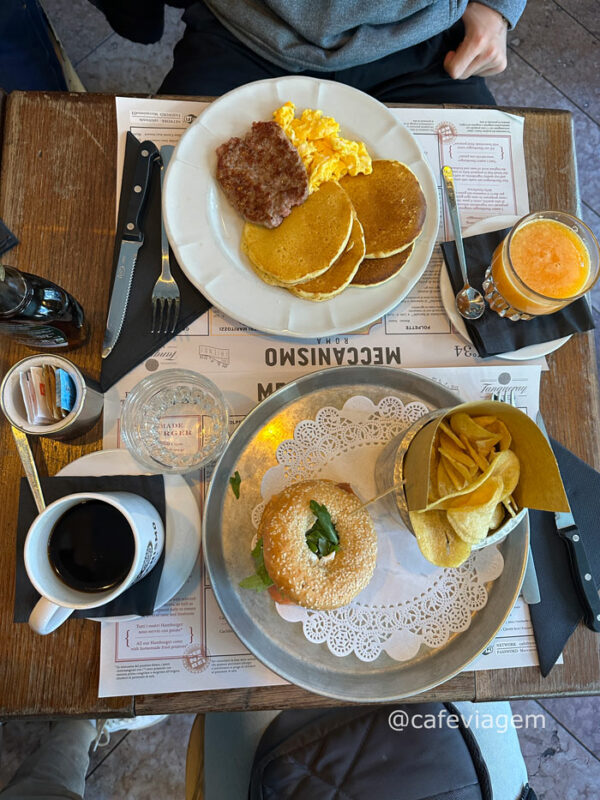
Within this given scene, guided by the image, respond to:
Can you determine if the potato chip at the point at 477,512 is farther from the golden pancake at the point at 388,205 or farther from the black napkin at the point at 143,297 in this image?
the black napkin at the point at 143,297

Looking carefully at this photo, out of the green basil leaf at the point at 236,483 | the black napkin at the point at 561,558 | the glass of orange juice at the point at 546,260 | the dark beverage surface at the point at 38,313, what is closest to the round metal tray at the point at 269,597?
the green basil leaf at the point at 236,483

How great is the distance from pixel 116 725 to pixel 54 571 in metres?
1.28

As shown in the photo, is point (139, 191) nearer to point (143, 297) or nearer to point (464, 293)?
point (143, 297)

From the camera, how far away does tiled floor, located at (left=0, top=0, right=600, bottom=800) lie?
1.71 metres

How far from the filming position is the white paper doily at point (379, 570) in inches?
33.9

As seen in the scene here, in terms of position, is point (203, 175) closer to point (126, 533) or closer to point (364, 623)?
point (126, 533)

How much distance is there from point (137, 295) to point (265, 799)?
1.18 meters

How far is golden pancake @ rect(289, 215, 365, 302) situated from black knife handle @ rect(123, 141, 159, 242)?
315mm

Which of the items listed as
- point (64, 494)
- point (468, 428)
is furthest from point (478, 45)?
point (64, 494)

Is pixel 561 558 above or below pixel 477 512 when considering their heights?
below

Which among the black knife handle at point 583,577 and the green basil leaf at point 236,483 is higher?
the green basil leaf at point 236,483

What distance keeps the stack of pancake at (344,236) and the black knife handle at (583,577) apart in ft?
1.93

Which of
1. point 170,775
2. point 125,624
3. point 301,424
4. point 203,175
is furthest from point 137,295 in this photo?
point 170,775

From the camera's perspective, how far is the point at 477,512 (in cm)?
73
